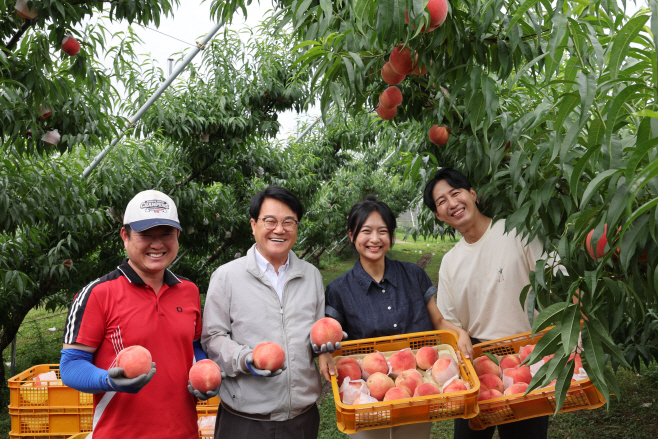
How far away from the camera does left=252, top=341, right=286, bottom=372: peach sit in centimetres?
187

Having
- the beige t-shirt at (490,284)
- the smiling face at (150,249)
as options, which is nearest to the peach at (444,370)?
the beige t-shirt at (490,284)

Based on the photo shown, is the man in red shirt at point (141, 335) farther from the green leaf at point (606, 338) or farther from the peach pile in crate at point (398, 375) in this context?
the green leaf at point (606, 338)

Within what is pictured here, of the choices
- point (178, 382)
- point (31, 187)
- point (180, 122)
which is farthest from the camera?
point (180, 122)

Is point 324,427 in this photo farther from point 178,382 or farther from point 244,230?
point 244,230

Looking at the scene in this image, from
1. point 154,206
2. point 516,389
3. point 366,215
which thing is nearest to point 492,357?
point 516,389

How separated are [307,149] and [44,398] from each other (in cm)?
863

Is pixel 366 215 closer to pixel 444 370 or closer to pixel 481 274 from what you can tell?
pixel 481 274

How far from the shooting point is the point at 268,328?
2123 mm

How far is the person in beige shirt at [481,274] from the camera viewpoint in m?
2.35

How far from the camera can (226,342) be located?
2.06 metres

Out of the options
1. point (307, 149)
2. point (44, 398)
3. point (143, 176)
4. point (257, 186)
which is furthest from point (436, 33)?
point (307, 149)

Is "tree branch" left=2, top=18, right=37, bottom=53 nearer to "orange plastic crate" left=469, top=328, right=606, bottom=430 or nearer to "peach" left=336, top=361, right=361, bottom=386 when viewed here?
"peach" left=336, top=361, right=361, bottom=386

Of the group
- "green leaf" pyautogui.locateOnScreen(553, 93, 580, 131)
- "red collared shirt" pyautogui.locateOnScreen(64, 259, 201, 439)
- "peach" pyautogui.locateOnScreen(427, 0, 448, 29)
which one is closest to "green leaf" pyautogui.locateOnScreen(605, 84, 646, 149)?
"green leaf" pyautogui.locateOnScreen(553, 93, 580, 131)

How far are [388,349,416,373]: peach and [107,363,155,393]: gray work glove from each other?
1.08 metres
